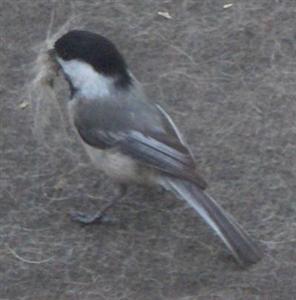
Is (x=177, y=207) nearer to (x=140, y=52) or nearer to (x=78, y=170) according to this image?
(x=78, y=170)

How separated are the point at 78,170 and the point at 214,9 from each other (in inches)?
68.2

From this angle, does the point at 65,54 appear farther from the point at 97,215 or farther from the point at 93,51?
the point at 97,215

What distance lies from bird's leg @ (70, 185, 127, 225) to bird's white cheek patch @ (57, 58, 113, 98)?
49cm

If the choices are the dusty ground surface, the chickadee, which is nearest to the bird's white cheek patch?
the chickadee

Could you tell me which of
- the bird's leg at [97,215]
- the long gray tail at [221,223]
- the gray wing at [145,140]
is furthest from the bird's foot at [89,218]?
the long gray tail at [221,223]

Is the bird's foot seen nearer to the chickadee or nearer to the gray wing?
the chickadee

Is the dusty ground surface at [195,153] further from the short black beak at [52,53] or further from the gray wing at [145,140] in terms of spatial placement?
the short black beak at [52,53]

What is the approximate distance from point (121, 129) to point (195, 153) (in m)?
0.76

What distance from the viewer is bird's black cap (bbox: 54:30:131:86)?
570cm

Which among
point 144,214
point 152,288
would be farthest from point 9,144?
point 152,288

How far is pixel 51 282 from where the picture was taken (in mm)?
5594

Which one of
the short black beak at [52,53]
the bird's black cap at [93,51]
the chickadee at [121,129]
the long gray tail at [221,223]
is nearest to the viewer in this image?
the long gray tail at [221,223]

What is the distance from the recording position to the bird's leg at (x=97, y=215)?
5914mm

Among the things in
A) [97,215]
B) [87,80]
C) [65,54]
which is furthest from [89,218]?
[65,54]
